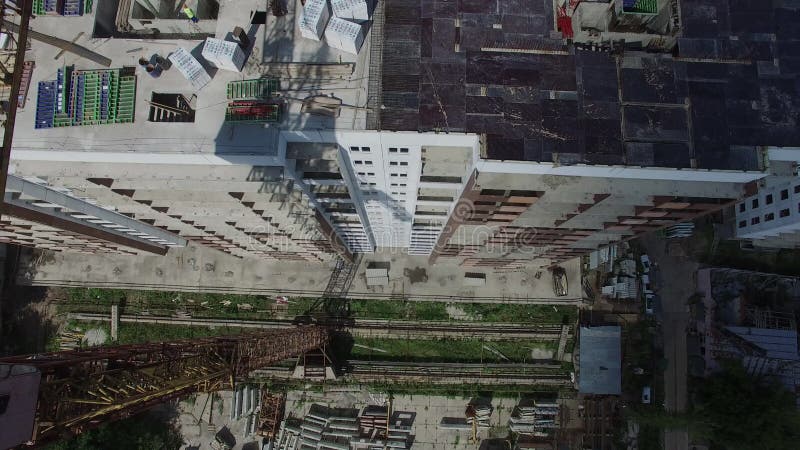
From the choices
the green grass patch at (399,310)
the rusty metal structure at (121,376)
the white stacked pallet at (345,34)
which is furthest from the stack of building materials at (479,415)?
the white stacked pallet at (345,34)

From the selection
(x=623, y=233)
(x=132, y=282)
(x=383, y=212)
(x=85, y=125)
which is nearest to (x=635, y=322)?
(x=623, y=233)

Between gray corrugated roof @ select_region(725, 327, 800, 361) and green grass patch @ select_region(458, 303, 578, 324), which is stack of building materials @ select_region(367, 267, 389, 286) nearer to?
green grass patch @ select_region(458, 303, 578, 324)

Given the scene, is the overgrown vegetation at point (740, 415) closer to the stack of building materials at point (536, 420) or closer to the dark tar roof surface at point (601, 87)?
the stack of building materials at point (536, 420)

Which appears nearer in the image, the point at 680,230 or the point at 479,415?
the point at 479,415

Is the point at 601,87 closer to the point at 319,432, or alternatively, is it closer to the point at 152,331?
the point at 319,432

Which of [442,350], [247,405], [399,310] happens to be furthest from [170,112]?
[442,350]

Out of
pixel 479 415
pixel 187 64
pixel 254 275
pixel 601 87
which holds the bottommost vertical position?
pixel 479 415

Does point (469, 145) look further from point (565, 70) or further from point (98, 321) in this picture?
point (98, 321)

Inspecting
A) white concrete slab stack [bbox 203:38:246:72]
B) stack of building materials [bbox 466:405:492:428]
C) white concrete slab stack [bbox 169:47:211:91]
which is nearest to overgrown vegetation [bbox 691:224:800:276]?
stack of building materials [bbox 466:405:492:428]
